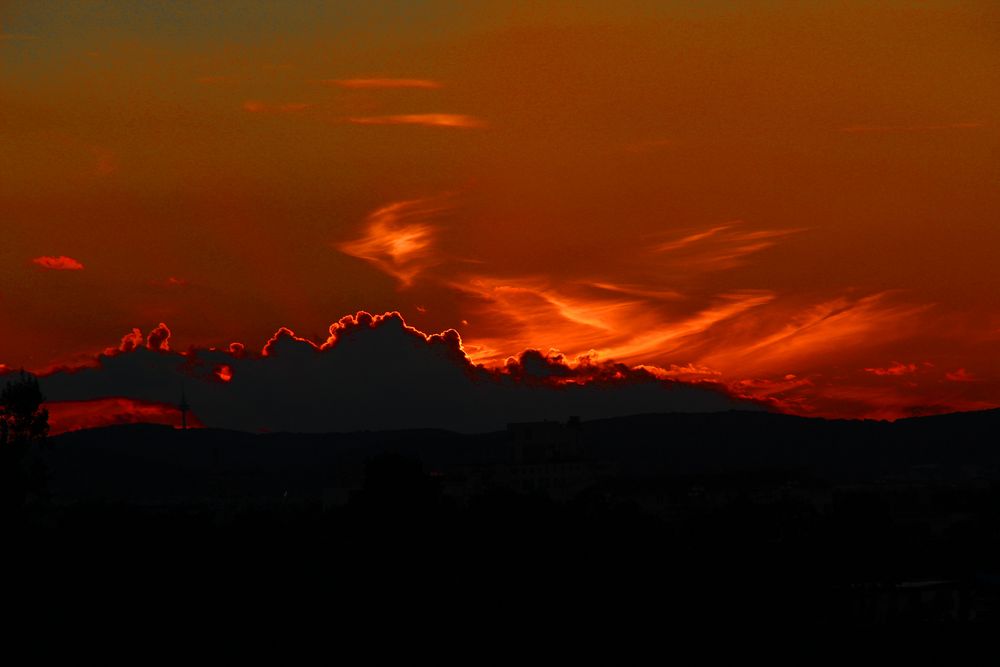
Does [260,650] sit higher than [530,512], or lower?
lower

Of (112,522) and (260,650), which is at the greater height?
(112,522)

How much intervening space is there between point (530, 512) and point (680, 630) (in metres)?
30.2

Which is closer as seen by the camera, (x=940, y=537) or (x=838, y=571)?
(x=838, y=571)

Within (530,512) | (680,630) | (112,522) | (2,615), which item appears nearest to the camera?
(2,615)

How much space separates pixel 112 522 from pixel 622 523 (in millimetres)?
31819

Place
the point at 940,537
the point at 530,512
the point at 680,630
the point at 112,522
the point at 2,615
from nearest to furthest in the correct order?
the point at 2,615
the point at 680,630
the point at 112,522
the point at 530,512
the point at 940,537

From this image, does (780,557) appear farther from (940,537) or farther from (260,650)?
(940,537)

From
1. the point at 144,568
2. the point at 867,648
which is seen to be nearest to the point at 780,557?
the point at 867,648

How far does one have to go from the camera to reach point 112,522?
111m

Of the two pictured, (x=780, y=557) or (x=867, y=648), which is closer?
(x=867, y=648)

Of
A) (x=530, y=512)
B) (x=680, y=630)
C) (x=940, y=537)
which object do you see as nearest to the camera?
(x=680, y=630)

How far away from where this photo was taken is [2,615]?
83.6m

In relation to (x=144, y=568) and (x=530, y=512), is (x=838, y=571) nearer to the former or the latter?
(x=530, y=512)

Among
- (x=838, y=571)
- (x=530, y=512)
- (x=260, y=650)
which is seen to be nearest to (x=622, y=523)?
(x=530, y=512)
